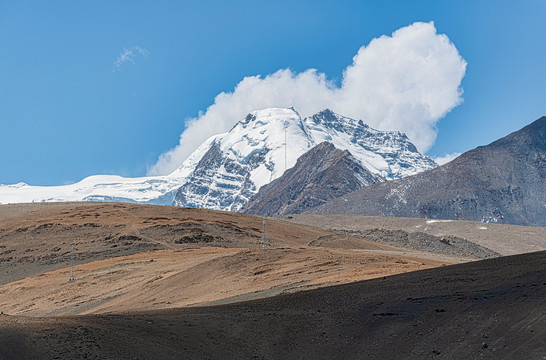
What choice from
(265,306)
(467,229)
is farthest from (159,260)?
(467,229)

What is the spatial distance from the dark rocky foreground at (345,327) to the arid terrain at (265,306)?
0.05 metres

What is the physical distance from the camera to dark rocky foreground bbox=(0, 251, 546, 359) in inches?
779

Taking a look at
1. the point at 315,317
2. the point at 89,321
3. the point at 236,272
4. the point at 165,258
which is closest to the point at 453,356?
the point at 315,317

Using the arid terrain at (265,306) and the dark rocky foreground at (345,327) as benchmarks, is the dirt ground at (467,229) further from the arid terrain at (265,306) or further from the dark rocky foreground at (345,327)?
the dark rocky foreground at (345,327)

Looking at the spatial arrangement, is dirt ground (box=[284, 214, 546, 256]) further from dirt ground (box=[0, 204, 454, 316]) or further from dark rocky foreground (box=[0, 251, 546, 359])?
dark rocky foreground (box=[0, 251, 546, 359])

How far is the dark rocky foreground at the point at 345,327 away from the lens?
64.9 feet

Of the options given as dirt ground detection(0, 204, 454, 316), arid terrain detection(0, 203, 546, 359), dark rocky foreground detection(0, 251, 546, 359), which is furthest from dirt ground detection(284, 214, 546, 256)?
dark rocky foreground detection(0, 251, 546, 359)

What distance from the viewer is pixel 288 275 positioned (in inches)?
1639

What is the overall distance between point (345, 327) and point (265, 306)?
16.5 ft

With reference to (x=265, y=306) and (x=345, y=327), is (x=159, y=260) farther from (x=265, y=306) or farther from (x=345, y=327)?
(x=345, y=327)

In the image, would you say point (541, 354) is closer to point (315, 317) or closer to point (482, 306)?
point (482, 306)

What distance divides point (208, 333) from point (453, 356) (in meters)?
8.15

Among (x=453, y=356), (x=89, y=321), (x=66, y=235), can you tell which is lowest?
(x=453, y=356)

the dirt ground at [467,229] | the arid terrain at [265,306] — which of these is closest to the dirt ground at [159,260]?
the arid terrain at [265,306]
